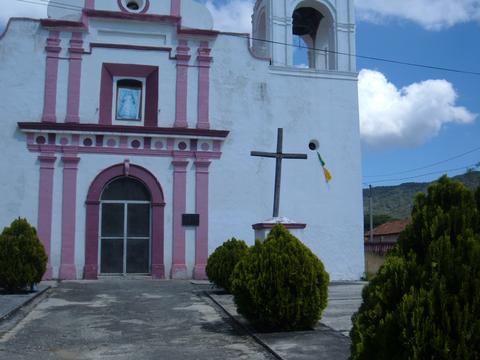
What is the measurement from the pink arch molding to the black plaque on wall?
2.10ft

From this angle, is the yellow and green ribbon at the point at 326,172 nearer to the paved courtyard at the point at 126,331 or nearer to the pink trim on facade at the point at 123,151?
the pink trim on facade at the point at 123,151

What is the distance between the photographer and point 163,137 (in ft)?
54.5

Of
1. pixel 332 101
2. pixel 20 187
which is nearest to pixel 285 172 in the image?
pixel 332 101

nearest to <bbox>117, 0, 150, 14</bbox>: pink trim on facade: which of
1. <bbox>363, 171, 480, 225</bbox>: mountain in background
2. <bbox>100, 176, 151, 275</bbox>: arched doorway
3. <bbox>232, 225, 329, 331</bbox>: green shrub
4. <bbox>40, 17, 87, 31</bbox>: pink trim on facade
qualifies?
<bbox>40, 17, 87, 31</bbox>: pink trim on facade

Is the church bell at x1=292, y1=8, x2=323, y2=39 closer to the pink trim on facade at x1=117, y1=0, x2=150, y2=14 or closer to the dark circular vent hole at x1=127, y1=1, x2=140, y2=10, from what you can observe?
the pink trim on facade at x1=117, y1=0, x2=150, y2=14

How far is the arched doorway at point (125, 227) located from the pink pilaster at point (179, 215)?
81 cm

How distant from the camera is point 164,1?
57.4 ft

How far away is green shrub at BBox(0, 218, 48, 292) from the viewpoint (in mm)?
11469

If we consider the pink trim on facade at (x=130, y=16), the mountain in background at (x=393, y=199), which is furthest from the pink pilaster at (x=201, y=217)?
the mountain in background at (x=393, y=199)

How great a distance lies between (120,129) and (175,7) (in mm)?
4298

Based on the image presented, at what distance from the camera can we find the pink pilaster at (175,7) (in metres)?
17.4

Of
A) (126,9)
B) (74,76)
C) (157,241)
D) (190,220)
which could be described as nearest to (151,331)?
(157,241)

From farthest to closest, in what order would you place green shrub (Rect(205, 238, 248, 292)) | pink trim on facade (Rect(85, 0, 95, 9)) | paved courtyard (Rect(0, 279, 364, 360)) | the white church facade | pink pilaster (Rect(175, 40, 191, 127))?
pink trim on facade (Rect(85, 0, 95, 9)) → pink pilaster (Rect(175, 40, 191, 127)) → the white church facade → green shrub (Rect(205, 238, 248, 292)) → paved courtyard (Rect(0, 279, 364, 360))

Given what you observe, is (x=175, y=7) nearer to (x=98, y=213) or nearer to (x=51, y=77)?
(x=51, y=77)
